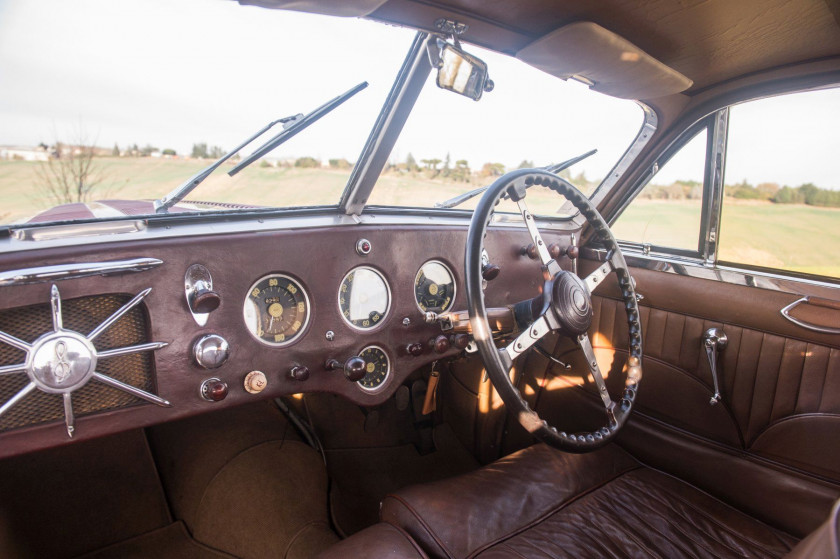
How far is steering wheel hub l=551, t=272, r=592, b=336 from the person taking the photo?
5.47ft

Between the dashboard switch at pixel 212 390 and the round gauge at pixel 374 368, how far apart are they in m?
0.55

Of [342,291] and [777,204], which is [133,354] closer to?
[342,291]

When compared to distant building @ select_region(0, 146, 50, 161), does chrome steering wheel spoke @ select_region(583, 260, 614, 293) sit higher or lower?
lower

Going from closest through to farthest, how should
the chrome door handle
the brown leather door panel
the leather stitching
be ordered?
the leather stitching
the brown leather door panel
the chrome door handle

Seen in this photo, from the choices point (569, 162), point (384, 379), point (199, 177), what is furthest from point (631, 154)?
point (199, 177)

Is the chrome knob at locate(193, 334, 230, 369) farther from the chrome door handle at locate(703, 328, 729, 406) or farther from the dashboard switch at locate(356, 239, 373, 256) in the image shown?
the chrome door handle at locate(703, 328, 729, 406)

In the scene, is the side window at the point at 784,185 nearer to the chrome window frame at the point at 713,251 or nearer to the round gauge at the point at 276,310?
the chrome window frame at the point at 713,251

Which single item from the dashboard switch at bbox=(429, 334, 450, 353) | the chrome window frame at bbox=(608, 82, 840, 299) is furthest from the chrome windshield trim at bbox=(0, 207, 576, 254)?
the chrome window frame at bbox=(608, 82, 840, 299)

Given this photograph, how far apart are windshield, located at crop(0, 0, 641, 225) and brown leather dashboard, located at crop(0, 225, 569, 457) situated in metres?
0.23

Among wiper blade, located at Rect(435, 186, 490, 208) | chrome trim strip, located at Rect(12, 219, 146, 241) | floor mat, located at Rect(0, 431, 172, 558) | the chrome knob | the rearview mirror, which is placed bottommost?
floor mat, located at Rect(0, 431, 172, 558)

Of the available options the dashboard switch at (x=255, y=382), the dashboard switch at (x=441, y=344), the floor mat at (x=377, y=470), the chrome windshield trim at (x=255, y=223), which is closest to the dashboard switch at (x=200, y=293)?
the chrome windshield trim at (x=255, y=223)

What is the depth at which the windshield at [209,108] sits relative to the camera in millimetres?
1362

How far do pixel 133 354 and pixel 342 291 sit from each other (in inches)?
28.8

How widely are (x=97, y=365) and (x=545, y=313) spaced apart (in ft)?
4.61
